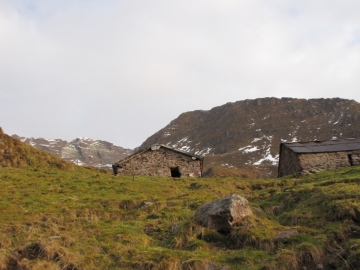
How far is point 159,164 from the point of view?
25.8m

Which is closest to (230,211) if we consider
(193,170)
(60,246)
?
(60,246)

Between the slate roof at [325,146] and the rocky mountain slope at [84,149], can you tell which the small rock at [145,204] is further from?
the rocky mountain slope at [84,149]

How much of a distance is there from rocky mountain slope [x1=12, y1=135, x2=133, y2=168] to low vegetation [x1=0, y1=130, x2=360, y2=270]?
147 m

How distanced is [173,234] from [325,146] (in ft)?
64.9

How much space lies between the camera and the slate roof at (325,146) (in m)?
24.5

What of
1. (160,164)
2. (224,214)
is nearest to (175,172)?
(160,164)

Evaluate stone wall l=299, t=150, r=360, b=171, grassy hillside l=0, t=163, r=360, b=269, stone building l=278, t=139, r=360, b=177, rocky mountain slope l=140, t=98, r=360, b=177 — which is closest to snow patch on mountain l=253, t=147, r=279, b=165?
rocky mountain slope l=140, t=98, r=360, b=177

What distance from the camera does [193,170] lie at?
25969 millimetres

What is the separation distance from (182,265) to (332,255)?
312cm

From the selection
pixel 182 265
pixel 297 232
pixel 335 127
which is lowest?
pixel 182 265

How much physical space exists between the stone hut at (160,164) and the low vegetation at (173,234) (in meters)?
11.6

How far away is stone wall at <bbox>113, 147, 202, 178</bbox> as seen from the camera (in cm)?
2558

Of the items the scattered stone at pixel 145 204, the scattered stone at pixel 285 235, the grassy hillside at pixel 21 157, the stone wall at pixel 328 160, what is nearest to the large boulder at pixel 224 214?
the scattered stone at pixel 285 235

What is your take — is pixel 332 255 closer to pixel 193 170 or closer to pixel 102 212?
pixel 102 212
